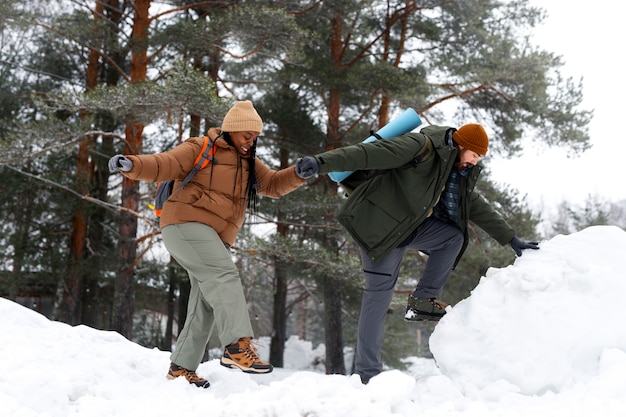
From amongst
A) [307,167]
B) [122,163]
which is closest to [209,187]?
[122,163]

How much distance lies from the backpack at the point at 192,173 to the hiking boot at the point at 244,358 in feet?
3.12

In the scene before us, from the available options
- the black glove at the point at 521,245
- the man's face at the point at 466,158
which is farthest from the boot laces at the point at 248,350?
the black glove at the point at 521,245

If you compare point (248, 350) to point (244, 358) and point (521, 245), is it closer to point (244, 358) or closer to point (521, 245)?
point (244, 358)

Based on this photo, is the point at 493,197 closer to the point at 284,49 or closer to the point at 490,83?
the point at 490,83

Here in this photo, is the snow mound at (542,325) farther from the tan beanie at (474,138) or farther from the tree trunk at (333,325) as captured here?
the tree trunk at (333,325)

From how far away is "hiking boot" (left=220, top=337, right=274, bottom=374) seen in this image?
104 inches

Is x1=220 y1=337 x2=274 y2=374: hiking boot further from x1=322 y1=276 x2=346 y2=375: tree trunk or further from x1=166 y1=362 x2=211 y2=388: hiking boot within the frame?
x1=322 y1=276 x2=346 y2=375: tree trunk

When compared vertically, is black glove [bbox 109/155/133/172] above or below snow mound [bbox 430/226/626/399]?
above

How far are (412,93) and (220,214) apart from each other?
6.68m

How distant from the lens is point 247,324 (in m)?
2.84

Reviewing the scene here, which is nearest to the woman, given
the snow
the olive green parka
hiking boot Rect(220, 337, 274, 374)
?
hiking boot Rect(220, 337, 274, 374)

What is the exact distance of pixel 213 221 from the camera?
307 centimetres

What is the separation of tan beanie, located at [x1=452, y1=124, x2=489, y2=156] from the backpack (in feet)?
4.91

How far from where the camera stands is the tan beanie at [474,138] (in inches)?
123
